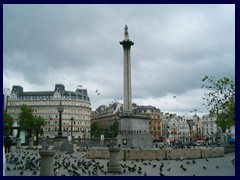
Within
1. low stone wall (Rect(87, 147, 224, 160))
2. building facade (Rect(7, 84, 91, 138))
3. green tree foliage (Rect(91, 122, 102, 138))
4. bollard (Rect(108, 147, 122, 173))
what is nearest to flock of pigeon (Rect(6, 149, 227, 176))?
bollard (Rect(108, 147, 122, 173))

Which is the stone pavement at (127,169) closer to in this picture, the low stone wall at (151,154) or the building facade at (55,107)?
the low stone wall at (151,154)

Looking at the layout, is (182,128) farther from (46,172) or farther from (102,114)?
(46,172)

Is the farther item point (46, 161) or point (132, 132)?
point (132, 132)

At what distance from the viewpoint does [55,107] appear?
418ft

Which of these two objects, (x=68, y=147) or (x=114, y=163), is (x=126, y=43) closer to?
(x=68, y=147)

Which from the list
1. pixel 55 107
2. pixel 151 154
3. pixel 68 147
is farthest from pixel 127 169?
pixel 55 107

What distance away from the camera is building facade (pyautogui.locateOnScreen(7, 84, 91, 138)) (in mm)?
126188

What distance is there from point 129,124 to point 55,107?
94292mm

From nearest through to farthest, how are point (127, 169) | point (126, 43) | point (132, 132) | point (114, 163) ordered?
point (114, 163) < point (127, 169) < point (132, 132) < point (126, 43)

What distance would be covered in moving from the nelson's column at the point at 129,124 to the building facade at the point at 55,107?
8617 cm

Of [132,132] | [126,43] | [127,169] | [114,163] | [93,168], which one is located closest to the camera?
[114,163]

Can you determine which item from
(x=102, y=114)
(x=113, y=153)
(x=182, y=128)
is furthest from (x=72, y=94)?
(x=113, y=153)

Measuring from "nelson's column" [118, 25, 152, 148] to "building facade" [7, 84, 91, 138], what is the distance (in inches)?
3393
